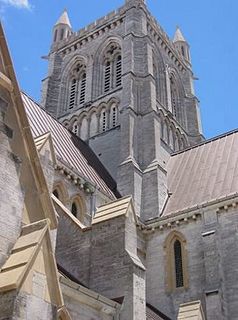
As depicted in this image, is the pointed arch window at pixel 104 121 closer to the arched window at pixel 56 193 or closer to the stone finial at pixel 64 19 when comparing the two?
the arched window at pixel 56 193

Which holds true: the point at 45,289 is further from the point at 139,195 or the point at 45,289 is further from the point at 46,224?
the point at 139,195

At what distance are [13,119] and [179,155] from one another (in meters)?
19.6

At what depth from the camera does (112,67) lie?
30.8m

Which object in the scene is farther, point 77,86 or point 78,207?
point 77,86

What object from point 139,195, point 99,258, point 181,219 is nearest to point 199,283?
point 181,219

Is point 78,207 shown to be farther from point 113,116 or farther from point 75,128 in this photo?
point 75,128

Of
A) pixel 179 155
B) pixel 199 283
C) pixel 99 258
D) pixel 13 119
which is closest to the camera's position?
pixel 13 119

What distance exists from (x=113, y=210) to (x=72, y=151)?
29.5 feet

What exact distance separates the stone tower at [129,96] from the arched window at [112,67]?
6 cm

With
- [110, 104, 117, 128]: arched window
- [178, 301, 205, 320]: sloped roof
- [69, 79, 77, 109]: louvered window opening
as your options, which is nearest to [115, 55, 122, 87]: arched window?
[110, 104, 117, 128]: arched window

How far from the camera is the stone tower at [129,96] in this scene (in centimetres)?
2439

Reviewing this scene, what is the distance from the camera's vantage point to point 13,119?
8.09 metres

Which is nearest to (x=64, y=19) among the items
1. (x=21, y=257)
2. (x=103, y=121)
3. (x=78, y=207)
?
(x=103, y=121)

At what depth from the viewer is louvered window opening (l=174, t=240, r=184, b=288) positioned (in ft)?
66.2
